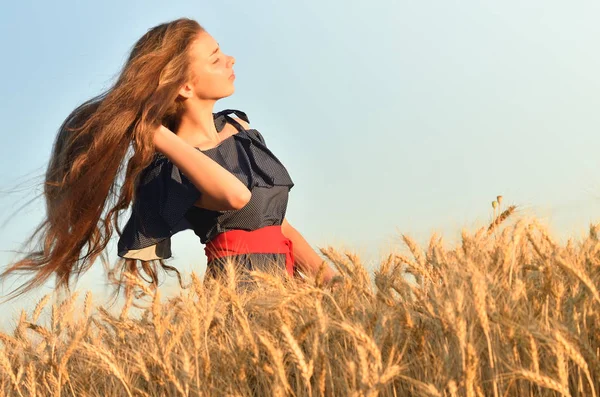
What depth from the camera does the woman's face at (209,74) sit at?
11.6 feet

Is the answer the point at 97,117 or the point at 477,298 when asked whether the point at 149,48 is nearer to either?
the point at 97,117

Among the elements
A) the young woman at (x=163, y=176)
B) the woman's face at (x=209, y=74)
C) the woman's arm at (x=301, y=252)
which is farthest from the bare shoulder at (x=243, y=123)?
the woman's arm at (x=301, y=252)

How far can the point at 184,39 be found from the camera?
365cm

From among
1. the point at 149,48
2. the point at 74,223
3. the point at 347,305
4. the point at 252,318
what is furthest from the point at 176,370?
the point at 149,48

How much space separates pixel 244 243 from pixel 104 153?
2.60ft

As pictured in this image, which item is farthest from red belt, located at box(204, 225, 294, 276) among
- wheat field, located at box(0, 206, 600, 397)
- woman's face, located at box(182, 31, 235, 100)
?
woman's face, located at box(182, 31, 235, 100)

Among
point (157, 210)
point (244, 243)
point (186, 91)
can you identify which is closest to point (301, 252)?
point (244, 243)

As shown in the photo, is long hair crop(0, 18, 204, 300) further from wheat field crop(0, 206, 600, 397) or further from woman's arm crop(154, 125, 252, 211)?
wheat field crop(0, 206, 600, 397)

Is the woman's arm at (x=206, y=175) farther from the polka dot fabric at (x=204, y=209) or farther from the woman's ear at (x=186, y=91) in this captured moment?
the woman's ear at (x=186, y=91)

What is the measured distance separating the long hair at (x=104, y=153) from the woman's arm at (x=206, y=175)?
15 centimetres

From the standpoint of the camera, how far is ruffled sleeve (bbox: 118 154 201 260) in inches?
129

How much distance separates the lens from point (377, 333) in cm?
160

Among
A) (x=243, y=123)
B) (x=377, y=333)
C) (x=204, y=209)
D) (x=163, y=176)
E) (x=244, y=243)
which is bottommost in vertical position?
(x=377, y=333)

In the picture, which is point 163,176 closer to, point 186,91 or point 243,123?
point 186,91
